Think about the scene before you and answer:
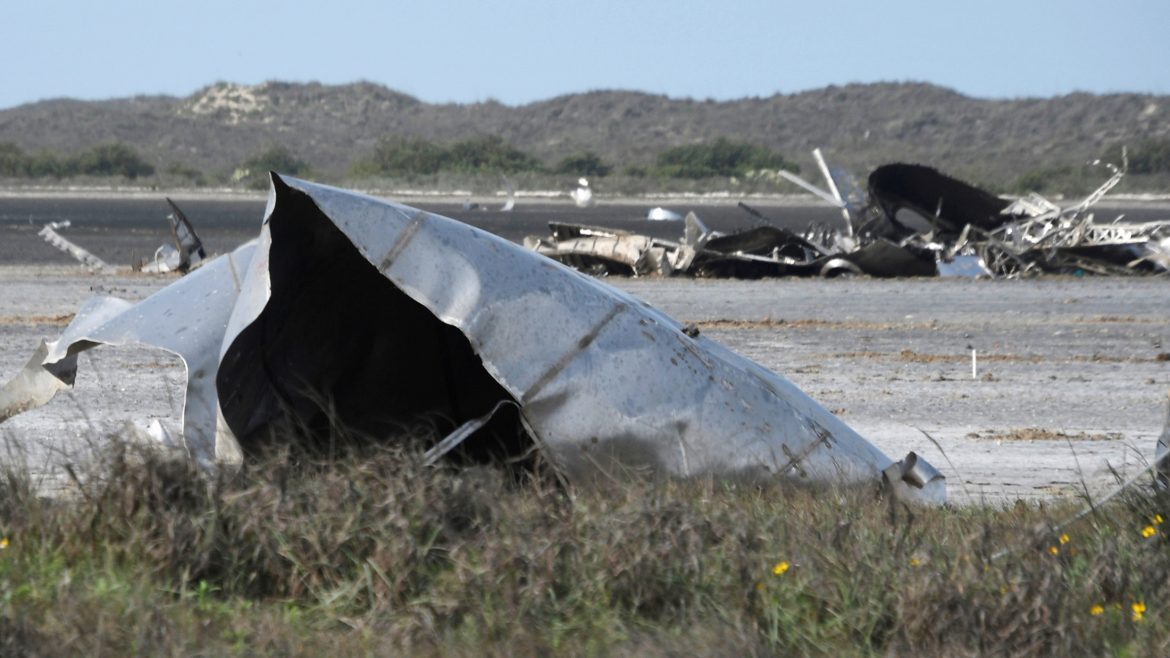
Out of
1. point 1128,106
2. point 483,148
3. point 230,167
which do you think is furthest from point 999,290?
point 1128,106

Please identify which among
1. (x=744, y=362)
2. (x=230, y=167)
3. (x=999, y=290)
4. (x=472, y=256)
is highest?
(x=472, y=256)

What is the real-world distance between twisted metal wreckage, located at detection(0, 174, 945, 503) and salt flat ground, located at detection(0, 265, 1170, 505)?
458mm

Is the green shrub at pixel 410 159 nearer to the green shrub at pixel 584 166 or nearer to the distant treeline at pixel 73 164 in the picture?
the green shrub at pixel 584 166

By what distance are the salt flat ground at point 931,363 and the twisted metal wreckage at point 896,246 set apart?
72cm

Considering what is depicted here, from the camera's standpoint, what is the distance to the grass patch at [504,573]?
16.9 feet

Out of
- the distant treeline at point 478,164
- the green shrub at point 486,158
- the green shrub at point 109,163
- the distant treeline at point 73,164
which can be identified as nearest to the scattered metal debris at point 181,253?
the distant treeline at point 478,164

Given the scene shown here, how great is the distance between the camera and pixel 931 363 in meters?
14.4

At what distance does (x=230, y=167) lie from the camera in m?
120

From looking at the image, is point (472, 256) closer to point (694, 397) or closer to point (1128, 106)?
point (694, 397)

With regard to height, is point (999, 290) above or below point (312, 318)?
below

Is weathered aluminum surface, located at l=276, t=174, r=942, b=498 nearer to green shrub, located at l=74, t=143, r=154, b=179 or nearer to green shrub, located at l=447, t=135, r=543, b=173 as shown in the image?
green shrub, located at l=447, t=135, r=543, b=173

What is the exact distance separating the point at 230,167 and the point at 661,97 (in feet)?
182

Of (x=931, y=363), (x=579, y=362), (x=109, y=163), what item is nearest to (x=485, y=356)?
(x=579, y=362)

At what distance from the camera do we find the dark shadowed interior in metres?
6.86
